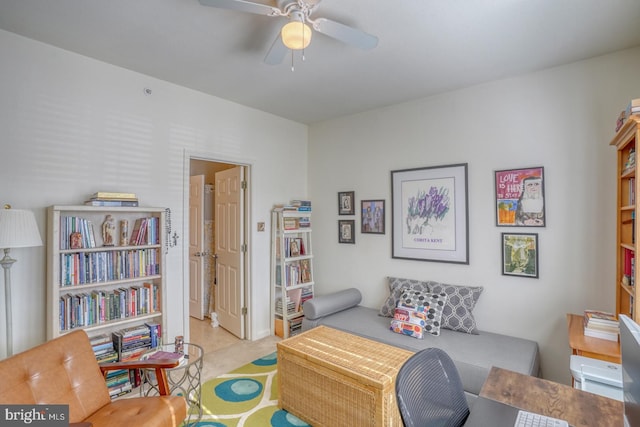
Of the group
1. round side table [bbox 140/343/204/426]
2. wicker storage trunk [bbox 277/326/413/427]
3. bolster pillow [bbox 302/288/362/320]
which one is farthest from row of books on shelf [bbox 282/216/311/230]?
round side table [bbox 140/343/204/426]

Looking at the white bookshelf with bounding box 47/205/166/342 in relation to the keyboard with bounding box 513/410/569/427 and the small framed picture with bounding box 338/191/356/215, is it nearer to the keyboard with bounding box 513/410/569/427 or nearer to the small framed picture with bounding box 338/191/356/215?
the small framed picture with bounding box 338/191/356/215

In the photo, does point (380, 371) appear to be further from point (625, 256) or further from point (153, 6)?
point (153, 6)

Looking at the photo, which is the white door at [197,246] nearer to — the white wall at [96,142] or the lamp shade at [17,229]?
the white wall at [96,142]

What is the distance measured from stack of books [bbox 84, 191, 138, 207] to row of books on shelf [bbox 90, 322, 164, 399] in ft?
3.36

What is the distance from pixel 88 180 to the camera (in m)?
2.54

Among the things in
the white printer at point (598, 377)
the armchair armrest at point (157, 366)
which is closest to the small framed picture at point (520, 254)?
the white printer at point (598, 377)

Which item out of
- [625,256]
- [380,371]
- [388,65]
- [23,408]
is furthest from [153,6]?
[625,256]

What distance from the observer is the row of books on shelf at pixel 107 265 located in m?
2.27

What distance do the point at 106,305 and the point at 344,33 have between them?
2.59 m

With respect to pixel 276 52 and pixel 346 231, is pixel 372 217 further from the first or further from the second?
pixel 276 52

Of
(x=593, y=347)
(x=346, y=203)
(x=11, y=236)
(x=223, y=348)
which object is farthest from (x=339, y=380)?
(x=346, y=203)

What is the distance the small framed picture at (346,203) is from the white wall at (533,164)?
0.26 meters

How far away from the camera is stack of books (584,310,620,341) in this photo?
2.03 meters

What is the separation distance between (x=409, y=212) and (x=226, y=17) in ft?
8.03
